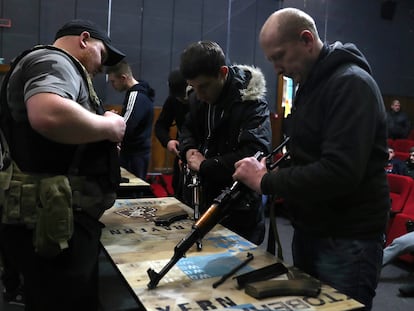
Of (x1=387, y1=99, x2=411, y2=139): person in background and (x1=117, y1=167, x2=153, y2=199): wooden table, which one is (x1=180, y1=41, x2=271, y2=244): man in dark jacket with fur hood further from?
(x1=387, y1=99, x2=411, y2=139): person in background

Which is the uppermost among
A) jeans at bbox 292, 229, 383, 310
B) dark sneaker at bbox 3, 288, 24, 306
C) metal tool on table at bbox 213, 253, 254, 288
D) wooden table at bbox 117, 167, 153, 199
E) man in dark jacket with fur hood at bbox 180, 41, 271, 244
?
man in dark jacket with fur hood at bbox 180, 41, 271, 244

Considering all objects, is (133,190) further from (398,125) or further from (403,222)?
(398,125)

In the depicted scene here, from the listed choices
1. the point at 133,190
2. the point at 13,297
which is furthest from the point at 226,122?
the point at 13,297

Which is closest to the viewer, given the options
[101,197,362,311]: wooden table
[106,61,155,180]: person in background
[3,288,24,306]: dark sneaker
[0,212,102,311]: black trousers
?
[101,197,362,311]: wooden table

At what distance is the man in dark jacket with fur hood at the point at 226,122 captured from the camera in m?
1.92

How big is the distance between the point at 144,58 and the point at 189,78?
5.38 metres

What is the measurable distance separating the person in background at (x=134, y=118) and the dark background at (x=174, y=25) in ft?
9.26

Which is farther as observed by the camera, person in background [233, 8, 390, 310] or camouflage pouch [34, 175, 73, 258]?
camouflage pouch [34, 175, 73, 258]

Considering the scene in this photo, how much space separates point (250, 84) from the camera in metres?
2.05

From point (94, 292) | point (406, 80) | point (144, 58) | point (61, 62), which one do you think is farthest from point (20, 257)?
point (406, 80)

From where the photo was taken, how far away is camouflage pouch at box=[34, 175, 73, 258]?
4.54 feet

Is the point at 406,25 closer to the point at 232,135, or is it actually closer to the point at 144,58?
the point at 144,58

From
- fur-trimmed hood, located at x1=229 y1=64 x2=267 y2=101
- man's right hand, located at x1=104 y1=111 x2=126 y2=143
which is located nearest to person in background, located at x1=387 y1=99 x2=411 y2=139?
fur-trimmed hood, located at x1=229 y1=64 x2=267 y2=101

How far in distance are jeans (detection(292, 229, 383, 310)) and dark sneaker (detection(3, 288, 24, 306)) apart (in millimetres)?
2009
